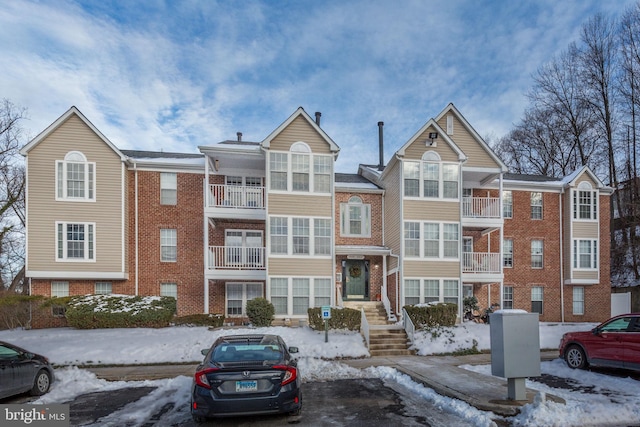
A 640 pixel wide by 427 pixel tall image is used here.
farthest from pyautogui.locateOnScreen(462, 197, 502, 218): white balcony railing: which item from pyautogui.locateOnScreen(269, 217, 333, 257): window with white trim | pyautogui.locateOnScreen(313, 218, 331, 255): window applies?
pyautogui.locateOnScreen(269, 217, 333, 257): window with white trim

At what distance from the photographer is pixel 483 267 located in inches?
836

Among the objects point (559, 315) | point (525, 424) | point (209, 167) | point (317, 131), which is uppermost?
point (317, 131)

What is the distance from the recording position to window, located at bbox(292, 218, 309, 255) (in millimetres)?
18453

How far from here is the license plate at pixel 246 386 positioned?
6.47 m

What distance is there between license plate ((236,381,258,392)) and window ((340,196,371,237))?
15.0 m

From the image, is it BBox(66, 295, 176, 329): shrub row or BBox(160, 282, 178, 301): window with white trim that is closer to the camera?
BBox(66, 295, 176, 329): shrub row

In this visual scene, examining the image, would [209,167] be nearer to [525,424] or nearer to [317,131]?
[317,131]

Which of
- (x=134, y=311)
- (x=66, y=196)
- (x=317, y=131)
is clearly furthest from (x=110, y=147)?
(x=317, y=131)

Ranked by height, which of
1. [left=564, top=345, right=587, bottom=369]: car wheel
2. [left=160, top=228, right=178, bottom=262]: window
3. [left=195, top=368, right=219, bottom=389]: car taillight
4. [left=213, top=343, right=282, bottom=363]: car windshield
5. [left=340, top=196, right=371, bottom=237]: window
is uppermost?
[left=340, top=196, right=371, bottom=237]: window

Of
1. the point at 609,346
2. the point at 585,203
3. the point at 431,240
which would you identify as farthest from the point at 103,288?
the point at 585,203

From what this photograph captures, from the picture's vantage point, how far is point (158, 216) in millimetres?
20281

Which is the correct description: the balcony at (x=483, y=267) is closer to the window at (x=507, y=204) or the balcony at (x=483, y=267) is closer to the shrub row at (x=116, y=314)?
the window at (x=507, y=204)

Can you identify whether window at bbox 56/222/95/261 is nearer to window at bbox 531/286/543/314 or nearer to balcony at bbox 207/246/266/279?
balcony at bbox 207/246/266/279

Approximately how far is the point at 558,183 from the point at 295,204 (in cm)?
1490
